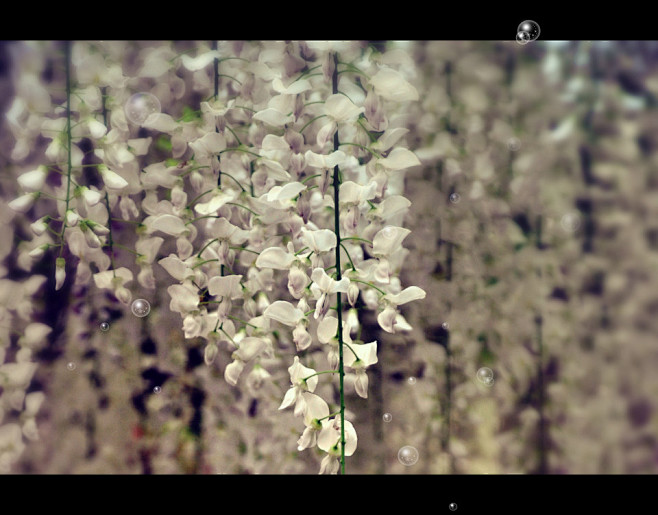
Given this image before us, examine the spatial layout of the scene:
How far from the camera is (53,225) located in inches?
46.4

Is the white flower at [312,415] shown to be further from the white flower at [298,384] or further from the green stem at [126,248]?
the green stem at [126,248]

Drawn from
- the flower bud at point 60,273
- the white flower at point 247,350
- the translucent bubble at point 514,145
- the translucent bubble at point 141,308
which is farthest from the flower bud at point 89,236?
the translucent bubble at point 514,145

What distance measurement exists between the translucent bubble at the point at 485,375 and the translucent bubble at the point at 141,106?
3.20 feet

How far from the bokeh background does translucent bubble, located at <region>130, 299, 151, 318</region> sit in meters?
0.01

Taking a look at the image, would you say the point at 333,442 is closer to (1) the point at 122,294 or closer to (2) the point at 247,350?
(2) the point at 247,350

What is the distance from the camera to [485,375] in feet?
3.88

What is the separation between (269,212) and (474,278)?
533 mm

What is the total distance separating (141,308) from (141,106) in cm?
47

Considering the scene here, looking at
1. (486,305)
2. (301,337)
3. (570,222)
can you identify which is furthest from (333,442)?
(570,222)
